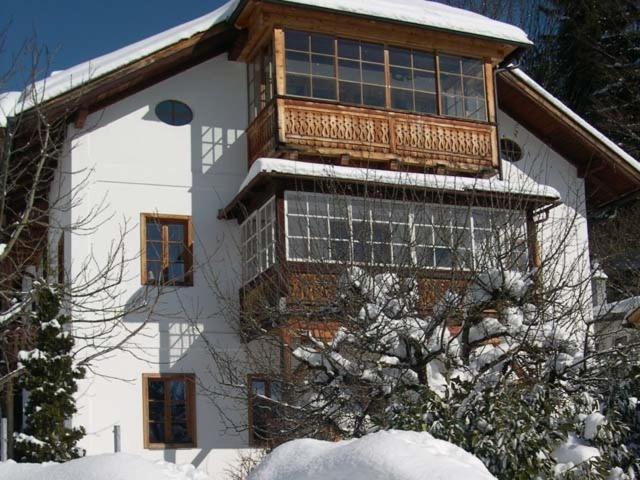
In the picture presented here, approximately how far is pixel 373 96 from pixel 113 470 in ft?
43.5

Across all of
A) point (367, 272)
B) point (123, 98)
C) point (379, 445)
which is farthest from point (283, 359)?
point (379, 445)

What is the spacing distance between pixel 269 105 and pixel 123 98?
8.22 feet

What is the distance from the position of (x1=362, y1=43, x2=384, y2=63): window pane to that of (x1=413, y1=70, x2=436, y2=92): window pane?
737 millimetres

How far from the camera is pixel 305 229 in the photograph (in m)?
15.6

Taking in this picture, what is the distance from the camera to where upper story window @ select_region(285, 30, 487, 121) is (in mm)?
17594

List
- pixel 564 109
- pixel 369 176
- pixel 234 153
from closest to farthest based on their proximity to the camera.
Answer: pixel 369 176, pixel 234 153, pixel 564 109

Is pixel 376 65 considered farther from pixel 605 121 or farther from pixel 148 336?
pixel 605 121

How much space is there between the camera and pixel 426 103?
61.0 ft

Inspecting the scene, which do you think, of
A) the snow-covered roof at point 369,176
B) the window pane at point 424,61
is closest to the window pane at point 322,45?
the window pane at point 424,61

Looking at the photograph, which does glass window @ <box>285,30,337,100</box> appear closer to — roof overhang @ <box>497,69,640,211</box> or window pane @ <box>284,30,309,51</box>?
window pane @ <box>284,30,309,51</box>

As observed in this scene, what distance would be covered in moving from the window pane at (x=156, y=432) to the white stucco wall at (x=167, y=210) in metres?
0.25

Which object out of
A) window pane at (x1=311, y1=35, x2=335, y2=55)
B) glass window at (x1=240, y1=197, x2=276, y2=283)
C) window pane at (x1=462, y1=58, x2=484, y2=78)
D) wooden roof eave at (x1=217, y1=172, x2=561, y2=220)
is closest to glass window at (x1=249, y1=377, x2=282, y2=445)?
glass window at (x1=240, y1=197, x2=276, y2=283)

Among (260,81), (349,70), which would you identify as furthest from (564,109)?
(260,81)

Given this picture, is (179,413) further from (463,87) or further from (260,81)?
(463,87)
